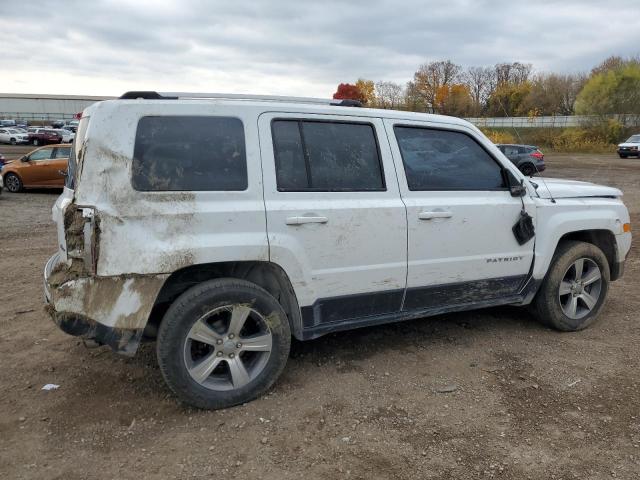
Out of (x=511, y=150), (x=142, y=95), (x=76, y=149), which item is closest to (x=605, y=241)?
(x=142, y=95)

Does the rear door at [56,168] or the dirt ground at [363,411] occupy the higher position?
the rear door at [56,168]

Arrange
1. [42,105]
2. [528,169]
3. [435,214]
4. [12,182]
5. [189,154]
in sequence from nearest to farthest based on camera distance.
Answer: [189,154] < [435,214] < [528,169] < [12,182] < [42,105]

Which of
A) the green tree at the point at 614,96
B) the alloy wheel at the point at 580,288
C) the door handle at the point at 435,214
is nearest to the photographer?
the door handle at the point at 435,214

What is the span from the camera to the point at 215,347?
3266 mm

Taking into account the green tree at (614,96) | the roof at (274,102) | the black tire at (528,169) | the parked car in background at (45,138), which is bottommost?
the black tire at (528,169)

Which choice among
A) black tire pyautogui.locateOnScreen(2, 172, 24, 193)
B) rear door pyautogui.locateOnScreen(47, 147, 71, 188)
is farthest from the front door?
black tire pyautogui.locateOnScreen(2, 172, 24, 193)

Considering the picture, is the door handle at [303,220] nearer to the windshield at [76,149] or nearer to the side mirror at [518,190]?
the windshield at [76,149]

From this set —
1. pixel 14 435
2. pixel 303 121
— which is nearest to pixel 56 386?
pixel 14 435

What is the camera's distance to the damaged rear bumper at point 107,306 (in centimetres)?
299

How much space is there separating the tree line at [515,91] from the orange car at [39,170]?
23.4m

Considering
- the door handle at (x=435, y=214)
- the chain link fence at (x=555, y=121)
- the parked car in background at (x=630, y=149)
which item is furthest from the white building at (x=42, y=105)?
the door handle at (x=435, y=214)

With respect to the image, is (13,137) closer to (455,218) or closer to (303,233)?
(303,233)

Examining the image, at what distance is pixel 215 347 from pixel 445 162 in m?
2.17

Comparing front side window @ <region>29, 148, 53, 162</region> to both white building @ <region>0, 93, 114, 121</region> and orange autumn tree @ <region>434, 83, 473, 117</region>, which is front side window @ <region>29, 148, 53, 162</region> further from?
white building @ <region>0, 93, 114, 121</region>
